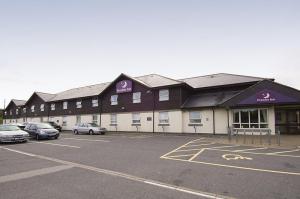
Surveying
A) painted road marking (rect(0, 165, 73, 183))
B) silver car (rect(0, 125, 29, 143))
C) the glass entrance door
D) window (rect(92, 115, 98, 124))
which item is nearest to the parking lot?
painted road marking (rect(0, 165, 73, 183))

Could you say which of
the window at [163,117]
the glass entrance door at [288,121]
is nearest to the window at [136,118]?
the window at [163,117]

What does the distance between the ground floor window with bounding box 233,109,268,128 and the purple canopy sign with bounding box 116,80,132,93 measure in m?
13.7

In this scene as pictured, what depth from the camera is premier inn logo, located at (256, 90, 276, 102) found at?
20.8 metres

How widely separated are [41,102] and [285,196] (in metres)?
47.9

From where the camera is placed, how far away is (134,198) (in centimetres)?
554

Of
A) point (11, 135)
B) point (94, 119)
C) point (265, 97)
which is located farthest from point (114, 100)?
point (265, 97)

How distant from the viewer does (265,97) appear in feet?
69.1

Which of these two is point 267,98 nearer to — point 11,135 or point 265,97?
point 265,97

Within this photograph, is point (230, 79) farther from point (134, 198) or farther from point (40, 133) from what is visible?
point (134, 198)

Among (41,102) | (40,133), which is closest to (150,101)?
(40,133)

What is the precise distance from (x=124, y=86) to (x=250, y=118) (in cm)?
1623

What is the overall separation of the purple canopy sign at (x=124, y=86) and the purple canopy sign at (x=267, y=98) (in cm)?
1458

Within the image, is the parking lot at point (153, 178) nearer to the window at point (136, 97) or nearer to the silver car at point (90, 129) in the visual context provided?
the silver car at point (90, 129)

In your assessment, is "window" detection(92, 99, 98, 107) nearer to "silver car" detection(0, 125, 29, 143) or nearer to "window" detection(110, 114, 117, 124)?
"window" detection(110, 114, 117, 124)
